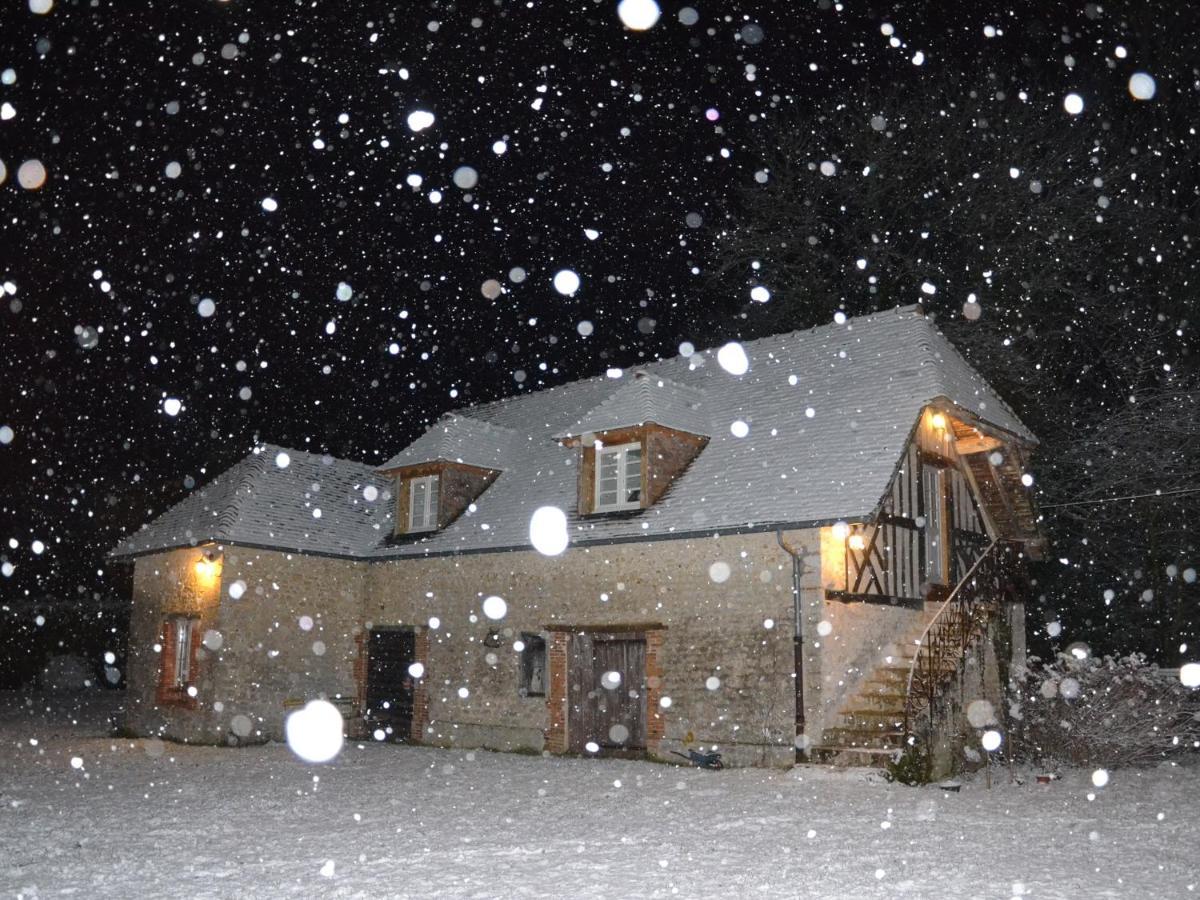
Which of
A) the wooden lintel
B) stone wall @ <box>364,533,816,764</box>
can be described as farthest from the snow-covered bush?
the wooden lintel

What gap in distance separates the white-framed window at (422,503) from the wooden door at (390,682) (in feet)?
7.18

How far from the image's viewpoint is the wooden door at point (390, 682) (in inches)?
781

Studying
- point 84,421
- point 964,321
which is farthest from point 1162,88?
point 84,421

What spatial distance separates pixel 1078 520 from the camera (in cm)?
2295

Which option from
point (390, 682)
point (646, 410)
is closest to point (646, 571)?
point (646, 410)

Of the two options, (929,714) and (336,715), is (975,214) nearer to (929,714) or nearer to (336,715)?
(929,714)

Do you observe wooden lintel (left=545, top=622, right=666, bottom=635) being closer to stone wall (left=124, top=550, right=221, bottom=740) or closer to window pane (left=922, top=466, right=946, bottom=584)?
window pane (left=922, top=466, right=946, bottom=584)

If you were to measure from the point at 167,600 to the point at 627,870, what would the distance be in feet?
48.7

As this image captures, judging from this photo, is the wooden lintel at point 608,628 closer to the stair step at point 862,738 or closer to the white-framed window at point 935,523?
the stair step at point 862,738

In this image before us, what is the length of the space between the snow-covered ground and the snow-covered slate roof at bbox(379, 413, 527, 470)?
6.94m

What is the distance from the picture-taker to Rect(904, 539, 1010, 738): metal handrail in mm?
13887

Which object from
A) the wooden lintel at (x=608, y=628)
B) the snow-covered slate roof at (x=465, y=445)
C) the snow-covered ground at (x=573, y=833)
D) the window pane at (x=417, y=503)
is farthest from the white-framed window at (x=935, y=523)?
the window pane at (x=417, y=503)

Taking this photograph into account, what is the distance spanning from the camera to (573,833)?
391 inches

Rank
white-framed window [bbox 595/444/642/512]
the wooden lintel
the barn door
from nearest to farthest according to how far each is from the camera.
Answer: the wooden lintel, the barn door, white-framed window [bbox 595/444/642/512]
